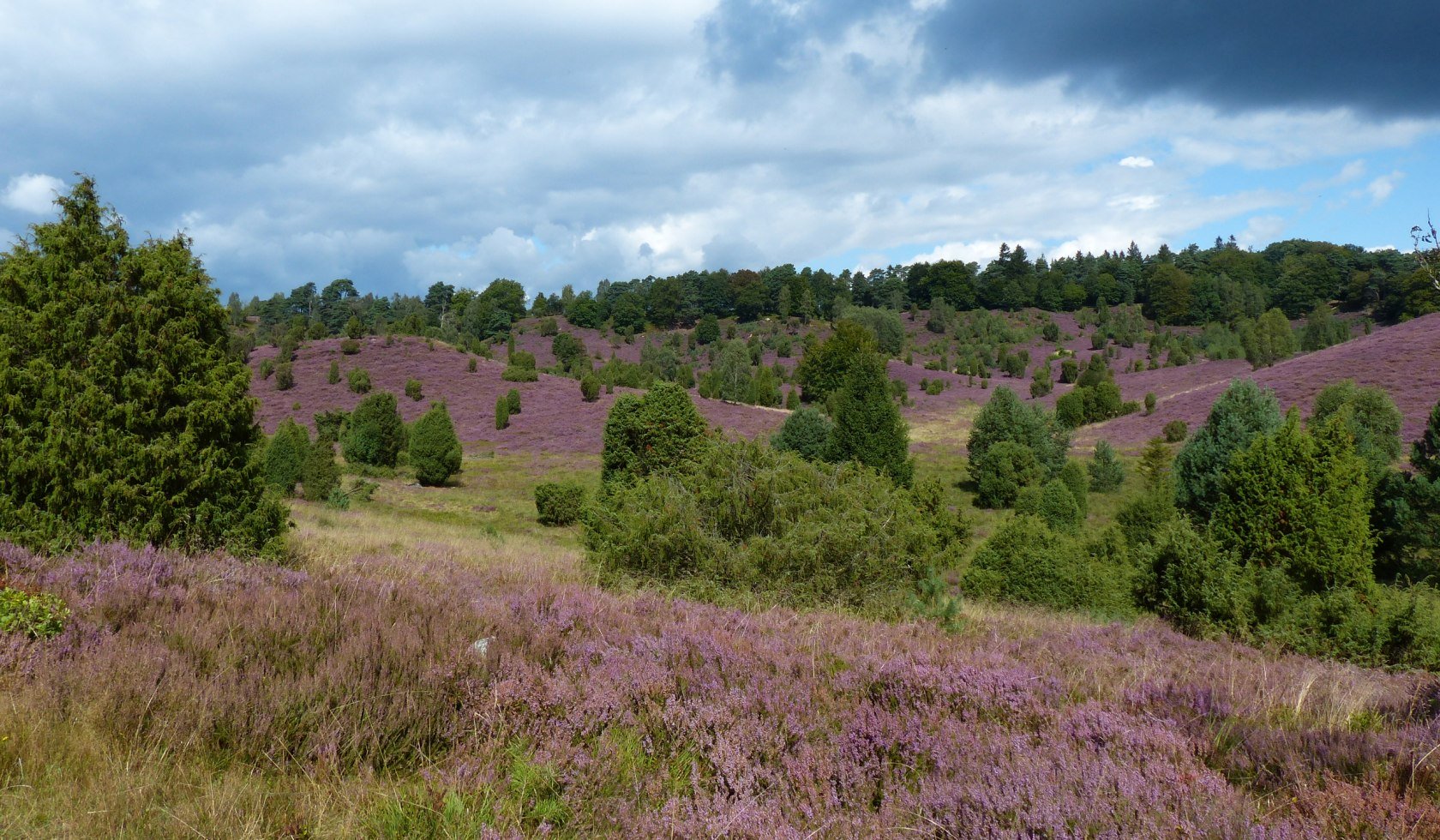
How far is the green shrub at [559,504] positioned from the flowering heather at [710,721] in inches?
790

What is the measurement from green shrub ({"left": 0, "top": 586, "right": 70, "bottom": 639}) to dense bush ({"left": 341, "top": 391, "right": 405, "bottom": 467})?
32.3m

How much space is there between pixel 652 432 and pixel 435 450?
1604cm

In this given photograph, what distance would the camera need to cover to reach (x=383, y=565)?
744 cm

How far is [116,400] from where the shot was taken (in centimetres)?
671

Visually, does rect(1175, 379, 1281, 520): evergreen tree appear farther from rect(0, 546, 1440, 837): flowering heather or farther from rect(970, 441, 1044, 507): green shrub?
rect(0, 546, 1440, 837): flowering heather

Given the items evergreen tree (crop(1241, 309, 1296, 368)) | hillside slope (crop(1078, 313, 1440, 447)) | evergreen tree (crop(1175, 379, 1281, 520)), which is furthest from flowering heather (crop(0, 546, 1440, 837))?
evergreen tree (crop(1241, 309, 1296, 368))

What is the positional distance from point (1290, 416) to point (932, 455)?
26703 millimetres

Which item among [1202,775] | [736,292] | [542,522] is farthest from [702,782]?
[736,292]

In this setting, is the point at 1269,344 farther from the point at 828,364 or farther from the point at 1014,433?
the point at 1014,433

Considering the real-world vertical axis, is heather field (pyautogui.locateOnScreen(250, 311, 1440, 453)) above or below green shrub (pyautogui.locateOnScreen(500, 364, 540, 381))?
below

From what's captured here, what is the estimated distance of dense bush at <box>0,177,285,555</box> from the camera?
644 cm

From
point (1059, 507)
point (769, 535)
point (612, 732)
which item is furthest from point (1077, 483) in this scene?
point (612, 732)

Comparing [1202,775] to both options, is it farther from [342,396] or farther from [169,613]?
[342,396]

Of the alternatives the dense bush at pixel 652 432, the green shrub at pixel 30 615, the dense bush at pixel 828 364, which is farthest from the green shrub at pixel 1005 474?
the green shrub at pixel 30 615
